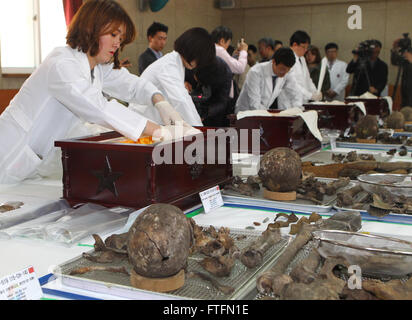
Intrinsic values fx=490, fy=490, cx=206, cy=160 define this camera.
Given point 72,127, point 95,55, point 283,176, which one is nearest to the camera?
point 283,176

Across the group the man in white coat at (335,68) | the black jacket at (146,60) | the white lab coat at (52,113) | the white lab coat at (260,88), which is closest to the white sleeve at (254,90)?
the white lab coat at (260,88)

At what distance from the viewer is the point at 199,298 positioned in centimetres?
81

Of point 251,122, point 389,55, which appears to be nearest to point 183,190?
point 251,122

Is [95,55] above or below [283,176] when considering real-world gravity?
above

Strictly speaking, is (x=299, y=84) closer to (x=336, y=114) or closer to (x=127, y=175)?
(x=336, y=114)

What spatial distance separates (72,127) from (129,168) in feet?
1.90

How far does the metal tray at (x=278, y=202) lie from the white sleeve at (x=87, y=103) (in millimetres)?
353

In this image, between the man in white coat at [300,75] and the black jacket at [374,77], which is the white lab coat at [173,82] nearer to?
the man in white coat at [300,75]

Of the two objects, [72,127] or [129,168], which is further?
[72,127]

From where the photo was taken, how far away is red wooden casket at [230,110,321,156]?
93.0 inches

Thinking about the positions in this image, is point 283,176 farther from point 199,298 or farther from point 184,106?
point 184,106

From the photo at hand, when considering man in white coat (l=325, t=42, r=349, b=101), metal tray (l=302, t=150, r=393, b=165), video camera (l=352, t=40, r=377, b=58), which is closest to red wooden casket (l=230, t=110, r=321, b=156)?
metal tray (l=302, t=150, r=393, b=165)

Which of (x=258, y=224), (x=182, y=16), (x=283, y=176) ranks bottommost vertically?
(x=258, y=224)

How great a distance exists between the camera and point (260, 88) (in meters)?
3.62
